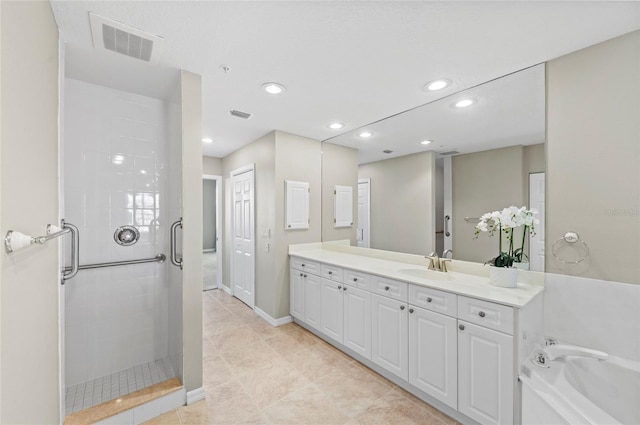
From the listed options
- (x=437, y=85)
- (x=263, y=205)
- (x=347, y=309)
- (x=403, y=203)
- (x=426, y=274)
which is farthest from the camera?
(x=263, y=205)

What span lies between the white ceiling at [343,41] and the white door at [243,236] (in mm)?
1710

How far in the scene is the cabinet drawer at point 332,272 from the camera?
270 centimetres

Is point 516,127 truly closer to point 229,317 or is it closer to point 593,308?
point 593,308

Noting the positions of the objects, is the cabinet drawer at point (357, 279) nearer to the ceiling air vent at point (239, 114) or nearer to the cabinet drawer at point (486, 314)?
the cabinet drawer at point (486, 314)

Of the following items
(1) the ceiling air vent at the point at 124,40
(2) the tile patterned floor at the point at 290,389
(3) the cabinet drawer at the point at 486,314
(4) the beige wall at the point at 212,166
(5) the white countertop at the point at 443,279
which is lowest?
(2) the tile patterned floor at the point at 290,389

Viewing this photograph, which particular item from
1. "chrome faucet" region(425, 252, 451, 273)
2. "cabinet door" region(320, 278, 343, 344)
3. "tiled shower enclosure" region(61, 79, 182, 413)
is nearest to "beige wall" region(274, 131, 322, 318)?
"cabinet door" region(320, 278, 343, 344)

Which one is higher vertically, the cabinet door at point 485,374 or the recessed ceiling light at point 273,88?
the recessed ceiling light at point 273,88

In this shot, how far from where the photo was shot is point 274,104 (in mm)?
2537

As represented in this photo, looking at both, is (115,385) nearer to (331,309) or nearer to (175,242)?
(175,242)

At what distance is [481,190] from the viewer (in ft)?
7.43

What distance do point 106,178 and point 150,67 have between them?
1.02m

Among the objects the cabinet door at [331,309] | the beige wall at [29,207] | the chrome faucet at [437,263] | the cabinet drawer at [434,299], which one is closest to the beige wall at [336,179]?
the cabinet door at [331,309]

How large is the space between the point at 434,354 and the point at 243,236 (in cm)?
305

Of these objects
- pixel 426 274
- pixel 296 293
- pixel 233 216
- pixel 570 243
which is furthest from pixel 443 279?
pixel 233 216
